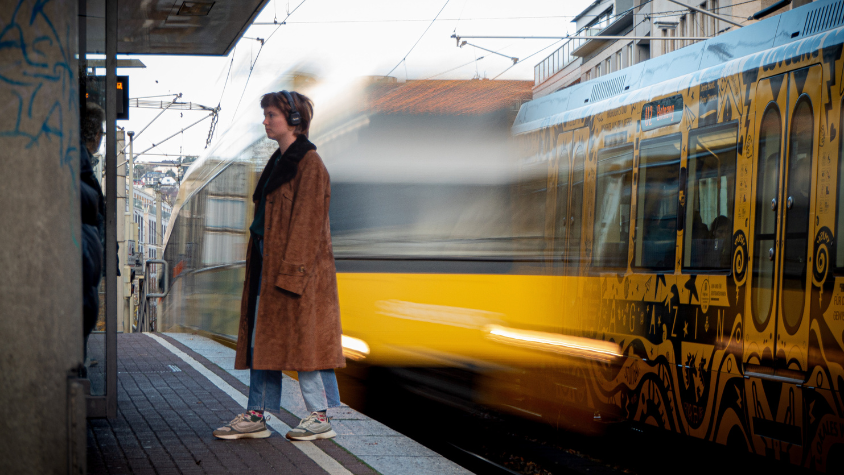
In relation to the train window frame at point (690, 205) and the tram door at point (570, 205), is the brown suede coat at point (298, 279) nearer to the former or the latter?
the train window frame at point (690, 205)

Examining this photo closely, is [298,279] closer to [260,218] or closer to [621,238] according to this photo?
[260,218]

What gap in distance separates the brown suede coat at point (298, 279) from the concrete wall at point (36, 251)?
2.50m

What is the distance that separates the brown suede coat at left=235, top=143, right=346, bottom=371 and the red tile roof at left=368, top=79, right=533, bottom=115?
253cm

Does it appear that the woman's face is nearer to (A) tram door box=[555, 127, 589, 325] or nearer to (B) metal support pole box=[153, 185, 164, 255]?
(A) tram door box=[555, 127, 589, 325]

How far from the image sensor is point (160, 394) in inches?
272

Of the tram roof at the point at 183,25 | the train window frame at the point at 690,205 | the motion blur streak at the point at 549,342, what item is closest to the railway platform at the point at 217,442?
the motion blur streak at the point at 549,342

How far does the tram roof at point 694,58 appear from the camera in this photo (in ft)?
18.9

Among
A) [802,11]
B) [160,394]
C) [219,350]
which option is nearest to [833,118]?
[802,11]

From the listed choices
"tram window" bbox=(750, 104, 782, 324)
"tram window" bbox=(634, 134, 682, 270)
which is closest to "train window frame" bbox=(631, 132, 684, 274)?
"tram window" bbox=(634, 134, 682, 270)

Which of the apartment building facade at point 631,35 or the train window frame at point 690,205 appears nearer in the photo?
the train window frame at point 690,205

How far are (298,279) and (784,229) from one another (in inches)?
111

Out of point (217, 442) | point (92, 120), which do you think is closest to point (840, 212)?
point (217, 442)

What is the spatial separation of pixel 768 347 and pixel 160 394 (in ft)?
13.6

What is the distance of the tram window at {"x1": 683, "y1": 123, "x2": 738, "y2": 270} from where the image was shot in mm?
6184
